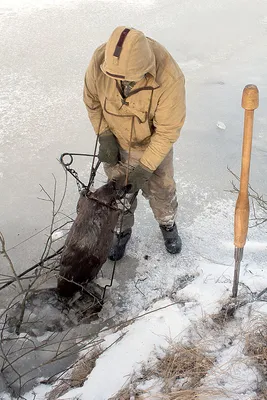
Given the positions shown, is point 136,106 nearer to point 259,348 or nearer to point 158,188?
point 158,188

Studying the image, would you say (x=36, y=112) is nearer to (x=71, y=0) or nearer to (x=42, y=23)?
(x=42, y=23)

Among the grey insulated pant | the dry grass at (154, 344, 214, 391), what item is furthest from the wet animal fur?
the dry grass at (154, 344, 214, 391)

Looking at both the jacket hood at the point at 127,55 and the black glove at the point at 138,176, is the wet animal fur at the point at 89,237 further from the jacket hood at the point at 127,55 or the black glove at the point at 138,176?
the jacket hood at the point at 127,55

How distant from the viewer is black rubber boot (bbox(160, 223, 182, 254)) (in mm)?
2893

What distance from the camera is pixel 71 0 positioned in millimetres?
5828

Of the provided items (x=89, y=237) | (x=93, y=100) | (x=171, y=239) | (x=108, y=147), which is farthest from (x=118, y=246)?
(x=93, y=100)

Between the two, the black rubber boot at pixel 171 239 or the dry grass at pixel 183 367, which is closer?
the dry grass at pixel 183 367

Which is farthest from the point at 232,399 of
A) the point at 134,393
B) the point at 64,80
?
the point at 64,80

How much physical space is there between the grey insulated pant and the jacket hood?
2.21 ft

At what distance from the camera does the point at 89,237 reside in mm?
2291

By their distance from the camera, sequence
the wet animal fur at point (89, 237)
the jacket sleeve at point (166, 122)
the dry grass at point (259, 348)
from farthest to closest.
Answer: the wet animal fur at point (89, 237), the jacket sleeve at point (166, 122), the dry grass at point (259, 348)

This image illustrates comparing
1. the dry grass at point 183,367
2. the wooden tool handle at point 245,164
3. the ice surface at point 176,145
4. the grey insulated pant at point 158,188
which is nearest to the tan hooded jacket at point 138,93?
the grey insulated pant at point 158,188

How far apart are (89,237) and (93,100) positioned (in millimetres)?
745

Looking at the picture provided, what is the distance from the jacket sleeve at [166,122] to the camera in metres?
2.14
